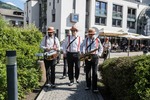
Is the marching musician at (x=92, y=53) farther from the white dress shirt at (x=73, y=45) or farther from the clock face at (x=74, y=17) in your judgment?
the clock face at (x=74, y=17)

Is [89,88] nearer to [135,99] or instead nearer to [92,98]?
[92,98]

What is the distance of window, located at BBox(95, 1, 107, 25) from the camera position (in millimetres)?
50219

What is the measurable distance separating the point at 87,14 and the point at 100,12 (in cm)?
274

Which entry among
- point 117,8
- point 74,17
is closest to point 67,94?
point 74,17

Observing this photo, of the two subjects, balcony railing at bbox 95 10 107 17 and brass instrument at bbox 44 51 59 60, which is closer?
brass instrument at bbox 44 51 59 60

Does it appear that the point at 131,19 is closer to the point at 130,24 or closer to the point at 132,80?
the point at 130,24

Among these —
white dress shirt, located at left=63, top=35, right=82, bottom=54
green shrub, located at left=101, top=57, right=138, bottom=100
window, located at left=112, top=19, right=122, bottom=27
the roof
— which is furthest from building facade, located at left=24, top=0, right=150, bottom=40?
green shrub, located at left=101, top=57, right=138, bottom=100

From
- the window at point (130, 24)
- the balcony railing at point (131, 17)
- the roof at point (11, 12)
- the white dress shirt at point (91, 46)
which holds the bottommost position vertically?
the white dress shirt at point (91, 46)

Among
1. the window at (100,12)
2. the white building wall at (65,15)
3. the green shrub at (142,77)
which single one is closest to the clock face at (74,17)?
the white building wall at (65,15)

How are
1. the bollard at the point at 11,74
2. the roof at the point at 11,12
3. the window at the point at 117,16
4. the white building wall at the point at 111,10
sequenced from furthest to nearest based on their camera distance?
the roof at the point at 11,12
the window at the point at 117,16
the white building wall at the point at 111,10
the bollard at the point at 11,74

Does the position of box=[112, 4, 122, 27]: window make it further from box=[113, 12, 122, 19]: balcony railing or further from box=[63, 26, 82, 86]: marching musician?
box=[63, 26, 82, 86]: marching musician

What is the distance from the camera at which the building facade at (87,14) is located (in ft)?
150

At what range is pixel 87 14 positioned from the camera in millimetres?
49469

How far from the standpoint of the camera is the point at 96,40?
7.36 meters
